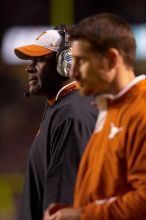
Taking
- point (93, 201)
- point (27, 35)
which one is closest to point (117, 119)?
point (93, 201)

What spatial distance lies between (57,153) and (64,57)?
388mm

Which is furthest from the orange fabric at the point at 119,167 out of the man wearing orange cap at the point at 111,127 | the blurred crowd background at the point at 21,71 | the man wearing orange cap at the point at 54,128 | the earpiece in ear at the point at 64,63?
the blurred crowd background at the point at 21,71

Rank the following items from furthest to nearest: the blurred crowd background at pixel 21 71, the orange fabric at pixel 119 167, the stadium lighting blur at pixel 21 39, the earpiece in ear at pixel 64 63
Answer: the stadium lighting blur at pixel 21 39 → the blurred crowd background at pixel 21 71 → the earpiece in ear at pixel 64 63 → the orange fabric at pixel 119 167

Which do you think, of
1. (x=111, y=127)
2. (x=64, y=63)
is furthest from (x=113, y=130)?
(x=64, y=63)

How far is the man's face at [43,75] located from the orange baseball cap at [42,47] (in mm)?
23

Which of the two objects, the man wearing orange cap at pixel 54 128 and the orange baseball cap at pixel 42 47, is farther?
the orange baseball cap at pixel 42 47

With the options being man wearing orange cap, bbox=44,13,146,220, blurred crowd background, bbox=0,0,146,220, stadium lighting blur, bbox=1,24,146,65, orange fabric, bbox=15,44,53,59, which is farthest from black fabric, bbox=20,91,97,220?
stadium lighting blur, bbox=1,24,146,65

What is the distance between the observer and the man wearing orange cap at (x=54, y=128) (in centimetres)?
237

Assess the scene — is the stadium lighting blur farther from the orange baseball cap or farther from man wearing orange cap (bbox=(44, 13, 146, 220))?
man wearing orange cap (bbox=(44, 13, 146, 220))

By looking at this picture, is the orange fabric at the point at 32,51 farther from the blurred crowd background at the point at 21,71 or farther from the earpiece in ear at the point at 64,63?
the blurred crowd background at the point at 21,71

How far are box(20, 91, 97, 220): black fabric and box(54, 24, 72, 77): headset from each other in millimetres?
78

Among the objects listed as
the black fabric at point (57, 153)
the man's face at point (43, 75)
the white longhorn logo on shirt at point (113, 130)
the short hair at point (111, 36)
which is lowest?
the black fabric at point (57, 153)

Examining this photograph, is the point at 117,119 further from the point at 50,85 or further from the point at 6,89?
the point at 6,89

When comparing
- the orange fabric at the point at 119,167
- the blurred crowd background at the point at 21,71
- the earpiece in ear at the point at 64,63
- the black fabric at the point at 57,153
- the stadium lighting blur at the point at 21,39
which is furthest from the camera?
the stadium lighting blur at the point at 21,39
